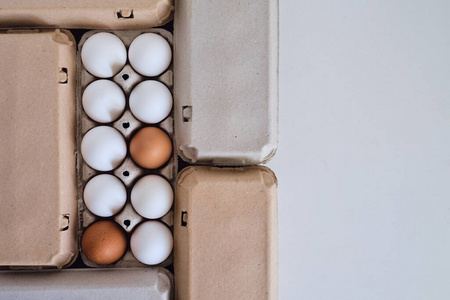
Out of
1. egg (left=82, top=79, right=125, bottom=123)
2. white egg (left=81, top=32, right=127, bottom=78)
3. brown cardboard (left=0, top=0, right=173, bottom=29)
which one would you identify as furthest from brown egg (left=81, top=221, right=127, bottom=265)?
brown cardboard (left=0, top=0, right=173, bottom=29)

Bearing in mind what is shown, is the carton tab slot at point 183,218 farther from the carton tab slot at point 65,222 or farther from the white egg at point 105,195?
the carton tab slot at point 65,222

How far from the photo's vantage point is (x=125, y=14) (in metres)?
0.72

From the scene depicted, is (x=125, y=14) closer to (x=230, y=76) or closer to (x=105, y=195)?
(x=230, y=76)

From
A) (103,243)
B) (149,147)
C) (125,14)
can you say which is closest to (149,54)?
(125,14)

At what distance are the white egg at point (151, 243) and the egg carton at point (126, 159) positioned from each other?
0.10 ft

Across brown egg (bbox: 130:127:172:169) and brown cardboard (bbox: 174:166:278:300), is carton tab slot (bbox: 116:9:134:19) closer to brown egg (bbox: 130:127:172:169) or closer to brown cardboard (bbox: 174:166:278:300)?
brown egg (bbox: 130:127:172:169)

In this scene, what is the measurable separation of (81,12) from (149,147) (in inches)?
12.6

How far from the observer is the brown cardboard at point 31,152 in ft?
2.30

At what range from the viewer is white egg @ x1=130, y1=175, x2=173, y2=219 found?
720mm

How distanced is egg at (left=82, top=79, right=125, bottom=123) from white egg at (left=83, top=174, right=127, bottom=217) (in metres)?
0.13

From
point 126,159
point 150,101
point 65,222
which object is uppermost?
point 150,101
